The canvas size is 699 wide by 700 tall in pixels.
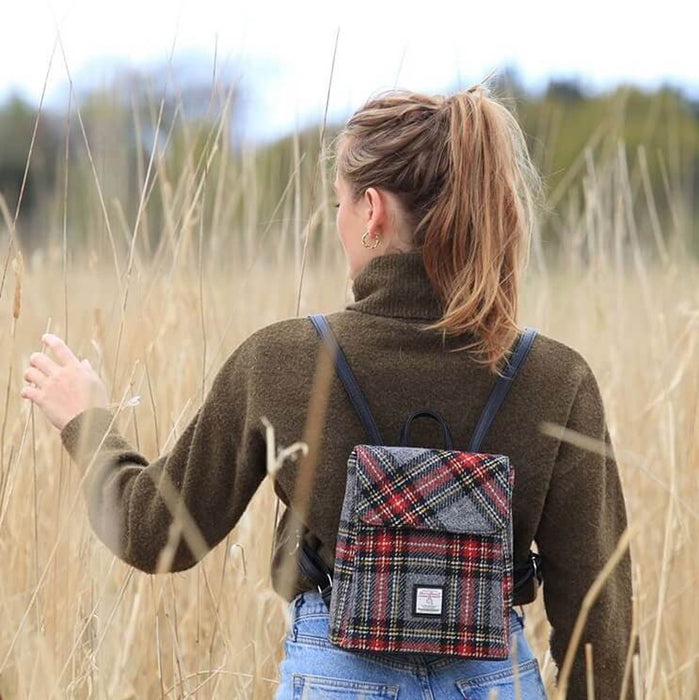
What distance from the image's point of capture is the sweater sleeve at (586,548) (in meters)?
1.25

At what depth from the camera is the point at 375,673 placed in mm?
1163

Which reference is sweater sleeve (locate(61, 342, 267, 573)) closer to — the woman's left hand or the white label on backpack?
the woman's left hand

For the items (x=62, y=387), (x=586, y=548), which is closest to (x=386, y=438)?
(x=586, y=548)

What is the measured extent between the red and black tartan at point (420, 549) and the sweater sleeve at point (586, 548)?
0.13m

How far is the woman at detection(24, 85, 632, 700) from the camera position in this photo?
119 centimetres

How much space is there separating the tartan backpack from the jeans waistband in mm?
71

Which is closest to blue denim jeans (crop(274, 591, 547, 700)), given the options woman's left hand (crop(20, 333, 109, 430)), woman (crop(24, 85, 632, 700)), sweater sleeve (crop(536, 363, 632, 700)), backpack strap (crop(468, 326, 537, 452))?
woman (crop(24, 85, 632, 700))

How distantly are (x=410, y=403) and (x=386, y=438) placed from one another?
0.04m

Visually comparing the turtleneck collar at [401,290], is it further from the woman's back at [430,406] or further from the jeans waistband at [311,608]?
the jeans waistband at [311,608]

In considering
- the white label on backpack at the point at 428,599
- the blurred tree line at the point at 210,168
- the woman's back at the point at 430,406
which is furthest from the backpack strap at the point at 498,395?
the blurred tree line at the point at 210,168

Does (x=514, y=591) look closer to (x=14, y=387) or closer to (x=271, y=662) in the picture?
(x=271, y=662)

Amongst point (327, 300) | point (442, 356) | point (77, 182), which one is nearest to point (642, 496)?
point (327, 300)

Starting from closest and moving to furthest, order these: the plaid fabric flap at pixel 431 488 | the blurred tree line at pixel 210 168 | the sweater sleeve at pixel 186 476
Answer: the plaid fabric flap at pixel 431 488
the sweater sleeve at pixel 186 476
the blurred tree line at pixel 210 168

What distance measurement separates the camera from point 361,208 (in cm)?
126
